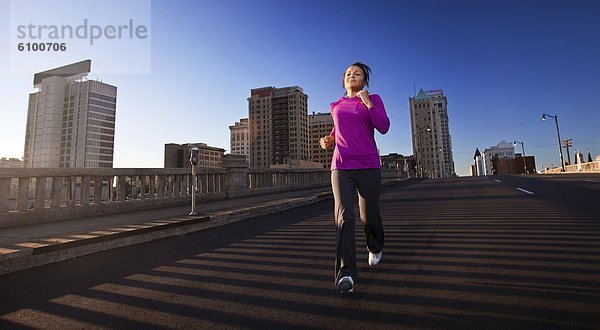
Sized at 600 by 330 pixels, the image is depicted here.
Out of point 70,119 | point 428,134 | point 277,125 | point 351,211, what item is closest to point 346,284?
point 351,211

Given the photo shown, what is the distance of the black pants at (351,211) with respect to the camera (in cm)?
262

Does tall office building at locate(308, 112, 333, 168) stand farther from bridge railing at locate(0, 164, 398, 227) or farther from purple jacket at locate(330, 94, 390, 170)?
purple jacket at locate(330, 94, 390, 170)

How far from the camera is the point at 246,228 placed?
632 centimetres

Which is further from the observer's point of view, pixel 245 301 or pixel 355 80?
pixel 355 80

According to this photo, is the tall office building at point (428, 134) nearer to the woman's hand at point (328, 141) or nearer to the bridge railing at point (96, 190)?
the bridge railing at point (96, 190)

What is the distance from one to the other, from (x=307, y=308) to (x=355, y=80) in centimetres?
205

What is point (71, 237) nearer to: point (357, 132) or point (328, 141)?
point (328, 141)

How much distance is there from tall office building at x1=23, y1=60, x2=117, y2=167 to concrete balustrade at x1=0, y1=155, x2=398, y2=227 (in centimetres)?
12651

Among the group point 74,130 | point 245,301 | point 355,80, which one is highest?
point 74,130

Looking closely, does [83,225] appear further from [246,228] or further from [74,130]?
[74,130]

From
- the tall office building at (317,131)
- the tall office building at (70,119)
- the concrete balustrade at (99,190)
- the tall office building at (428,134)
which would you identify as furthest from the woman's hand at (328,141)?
the tall office building at (317,131)

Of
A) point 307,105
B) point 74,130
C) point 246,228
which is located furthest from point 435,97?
point 246,228

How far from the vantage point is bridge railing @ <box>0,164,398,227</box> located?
630 centimetres

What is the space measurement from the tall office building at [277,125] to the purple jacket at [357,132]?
156622mm
